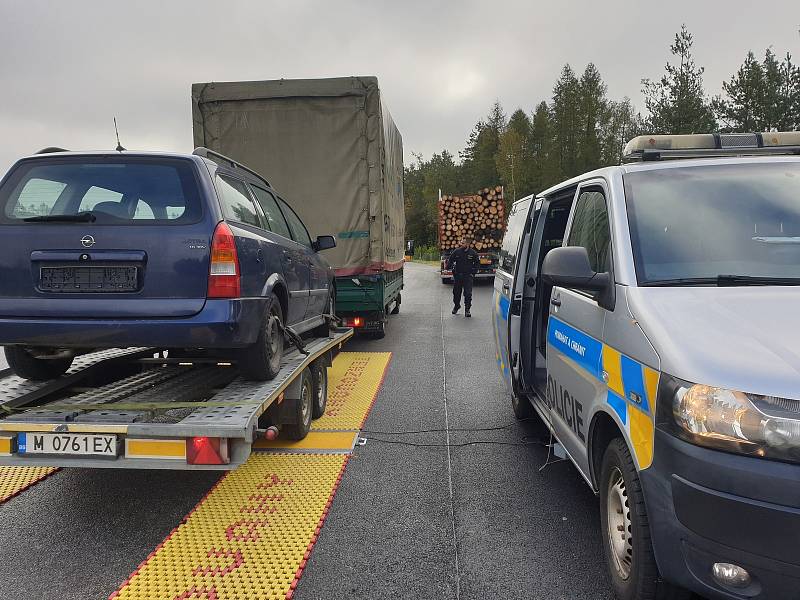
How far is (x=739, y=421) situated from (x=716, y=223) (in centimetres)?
137

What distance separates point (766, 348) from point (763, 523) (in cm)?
60

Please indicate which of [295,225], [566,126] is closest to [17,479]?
[295,225]

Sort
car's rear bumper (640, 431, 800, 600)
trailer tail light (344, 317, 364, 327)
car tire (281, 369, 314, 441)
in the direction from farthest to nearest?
trailer tail light (344, 317, 364, 327) → car tire (281, 369, 314, 441) → car's rear bumper (640, 431, 800, 600)

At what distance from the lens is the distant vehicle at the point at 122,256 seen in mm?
3371

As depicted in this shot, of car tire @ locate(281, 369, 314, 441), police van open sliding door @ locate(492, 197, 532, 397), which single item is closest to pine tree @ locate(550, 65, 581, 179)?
police van open sliding door @ locate(492, 197, 532, 397)

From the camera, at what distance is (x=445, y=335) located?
1060 centimetres

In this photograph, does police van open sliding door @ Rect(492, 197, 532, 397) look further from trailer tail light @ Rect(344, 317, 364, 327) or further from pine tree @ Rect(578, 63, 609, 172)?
pine tree @ Rect(578, 63, 609, 172)

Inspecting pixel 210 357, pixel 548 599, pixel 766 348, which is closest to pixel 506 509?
pixel 548 599

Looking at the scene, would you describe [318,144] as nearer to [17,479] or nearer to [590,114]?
[17,479]

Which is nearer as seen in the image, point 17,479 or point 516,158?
point 17,479

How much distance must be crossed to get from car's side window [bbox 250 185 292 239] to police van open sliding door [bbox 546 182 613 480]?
7.79ft

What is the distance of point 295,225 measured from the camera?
5762mm

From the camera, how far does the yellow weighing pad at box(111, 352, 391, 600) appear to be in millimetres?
2803

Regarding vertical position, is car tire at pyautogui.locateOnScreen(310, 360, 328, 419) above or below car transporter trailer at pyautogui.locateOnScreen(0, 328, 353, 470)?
below
